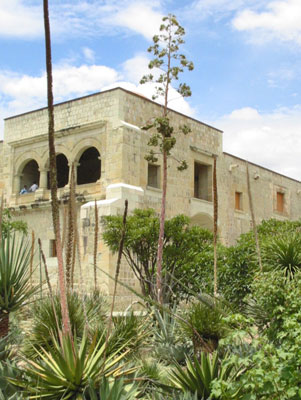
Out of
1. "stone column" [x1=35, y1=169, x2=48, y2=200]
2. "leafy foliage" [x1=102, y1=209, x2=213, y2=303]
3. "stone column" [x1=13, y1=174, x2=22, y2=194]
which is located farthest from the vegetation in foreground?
"stone column" [x1=13, y1=174, x2=22, y2=194]

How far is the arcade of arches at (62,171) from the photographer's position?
809 inches

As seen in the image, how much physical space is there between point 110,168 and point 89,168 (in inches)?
250

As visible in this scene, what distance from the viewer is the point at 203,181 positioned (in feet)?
74.2

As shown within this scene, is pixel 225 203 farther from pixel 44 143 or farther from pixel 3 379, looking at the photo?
pixel 3 379

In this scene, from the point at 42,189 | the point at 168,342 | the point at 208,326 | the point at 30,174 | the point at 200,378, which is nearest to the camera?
the point at 200,378

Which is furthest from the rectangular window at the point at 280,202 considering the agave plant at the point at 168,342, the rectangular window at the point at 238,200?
the agave plant at the point at 168,342

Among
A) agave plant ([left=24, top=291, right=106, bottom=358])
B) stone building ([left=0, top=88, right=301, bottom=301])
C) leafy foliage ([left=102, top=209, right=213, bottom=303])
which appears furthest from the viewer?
stone building ([left=0, top=88, right=301, bottom=301])

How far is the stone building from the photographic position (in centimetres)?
1789

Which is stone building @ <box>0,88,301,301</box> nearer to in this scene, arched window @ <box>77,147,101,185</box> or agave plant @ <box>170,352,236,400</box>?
arched window @ <box>77,147,101,185</box>

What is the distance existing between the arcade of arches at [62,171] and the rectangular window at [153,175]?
6.75 ft

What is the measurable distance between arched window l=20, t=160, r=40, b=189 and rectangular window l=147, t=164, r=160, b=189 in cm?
553

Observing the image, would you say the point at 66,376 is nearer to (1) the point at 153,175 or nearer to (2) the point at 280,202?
(1) the point at 153,175

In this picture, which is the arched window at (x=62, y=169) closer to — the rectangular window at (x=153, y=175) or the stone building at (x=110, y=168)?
the stone building at (x=110, y=168)

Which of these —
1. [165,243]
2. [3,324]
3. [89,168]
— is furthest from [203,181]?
[3,324]
